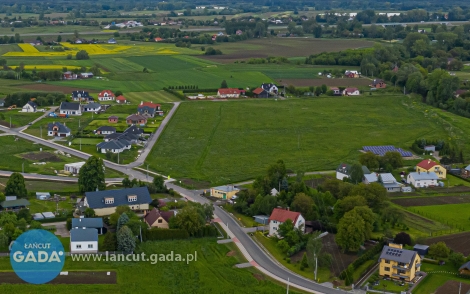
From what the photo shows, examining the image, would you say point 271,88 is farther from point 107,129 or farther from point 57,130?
point 57,130

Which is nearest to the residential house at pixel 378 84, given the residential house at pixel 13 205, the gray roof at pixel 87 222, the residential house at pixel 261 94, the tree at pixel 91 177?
the residential house at pixel 261 94

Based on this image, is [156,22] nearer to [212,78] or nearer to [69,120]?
[212,78]

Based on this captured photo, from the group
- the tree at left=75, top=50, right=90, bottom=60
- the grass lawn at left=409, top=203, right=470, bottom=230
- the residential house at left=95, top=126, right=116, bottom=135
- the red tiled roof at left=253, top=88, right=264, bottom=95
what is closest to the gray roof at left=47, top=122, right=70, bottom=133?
the residential house at left=95, top=126, right=116, bottom=135

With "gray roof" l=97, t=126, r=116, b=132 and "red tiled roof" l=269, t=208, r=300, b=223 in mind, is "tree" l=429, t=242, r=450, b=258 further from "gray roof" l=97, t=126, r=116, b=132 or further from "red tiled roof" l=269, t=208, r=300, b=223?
"gray roof" l=97, t=126, r=116, b=132

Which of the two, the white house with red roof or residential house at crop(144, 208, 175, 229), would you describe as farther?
residential house at crop(144, 208, 175, 229)

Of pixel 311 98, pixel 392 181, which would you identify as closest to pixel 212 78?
pixel 311 98

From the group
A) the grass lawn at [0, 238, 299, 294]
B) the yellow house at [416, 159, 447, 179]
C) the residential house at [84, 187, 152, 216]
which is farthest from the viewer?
the yellow house at [416, 159, 447, 179]
